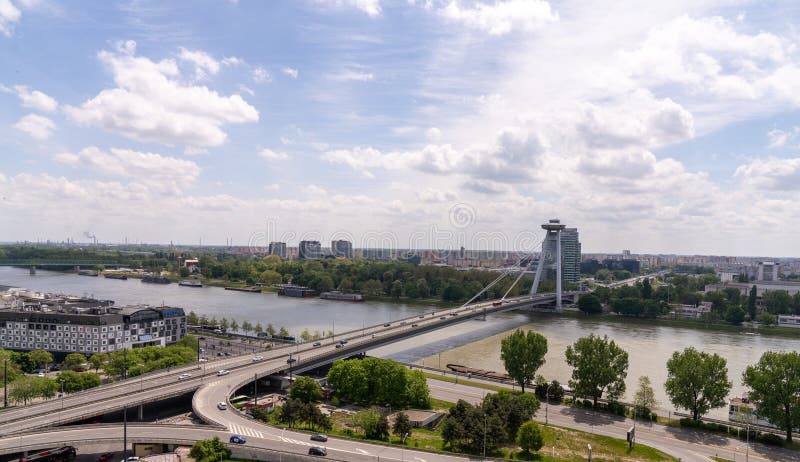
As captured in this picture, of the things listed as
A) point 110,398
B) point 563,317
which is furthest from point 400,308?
point 110,398

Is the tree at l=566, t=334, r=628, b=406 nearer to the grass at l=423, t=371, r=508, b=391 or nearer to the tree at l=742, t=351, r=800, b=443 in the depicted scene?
the grass at l=423, t=371, r=508, b=391

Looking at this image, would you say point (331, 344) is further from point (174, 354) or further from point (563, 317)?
point (563, 317)

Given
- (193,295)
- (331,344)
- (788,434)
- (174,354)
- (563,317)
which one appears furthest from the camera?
(193,295)

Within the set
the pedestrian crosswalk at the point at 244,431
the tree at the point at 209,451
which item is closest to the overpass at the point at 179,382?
the pedestrian crosswalk at the point at 244,431

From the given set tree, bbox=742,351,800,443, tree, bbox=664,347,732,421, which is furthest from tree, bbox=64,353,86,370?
tree, bbox=742,351,800,443

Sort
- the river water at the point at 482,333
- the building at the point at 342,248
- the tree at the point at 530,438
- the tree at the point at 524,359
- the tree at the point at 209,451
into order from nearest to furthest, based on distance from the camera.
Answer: the tree at the point at 209,451, the tree at the point at 530,438, the tree at the point at 524,359, the river water at the point at 482,333, the building at the point at 342,248

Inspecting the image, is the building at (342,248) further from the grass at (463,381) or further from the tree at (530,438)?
the tree at (530,438)

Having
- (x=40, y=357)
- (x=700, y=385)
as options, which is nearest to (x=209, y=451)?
(x=700, y=385)
